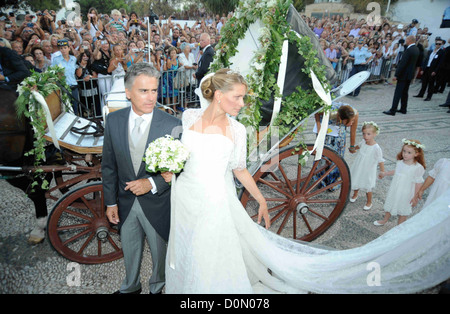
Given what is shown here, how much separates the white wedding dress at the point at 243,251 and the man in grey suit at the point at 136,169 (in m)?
0.14

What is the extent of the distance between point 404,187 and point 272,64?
2.28 meters

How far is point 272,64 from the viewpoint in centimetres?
280

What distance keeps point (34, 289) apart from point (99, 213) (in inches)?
35.0

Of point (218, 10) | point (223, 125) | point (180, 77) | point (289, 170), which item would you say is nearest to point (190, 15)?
point (218, 10)

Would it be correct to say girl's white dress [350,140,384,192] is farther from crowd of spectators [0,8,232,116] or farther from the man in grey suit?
crowd of spectators [0,8,232,116]

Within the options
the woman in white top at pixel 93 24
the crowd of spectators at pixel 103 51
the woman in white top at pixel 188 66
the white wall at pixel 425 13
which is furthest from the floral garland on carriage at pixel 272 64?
the white wall at pixel 425 13

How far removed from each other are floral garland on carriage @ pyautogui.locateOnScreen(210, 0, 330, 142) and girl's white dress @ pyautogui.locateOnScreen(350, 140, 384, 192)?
1.62 meters

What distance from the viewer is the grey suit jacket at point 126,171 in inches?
88.9

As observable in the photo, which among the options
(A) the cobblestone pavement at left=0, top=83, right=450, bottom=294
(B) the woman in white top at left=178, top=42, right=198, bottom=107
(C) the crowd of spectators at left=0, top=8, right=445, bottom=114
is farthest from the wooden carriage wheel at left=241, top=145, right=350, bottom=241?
(B) the woman in white top at left=178, top=42, right=198, bottom=107

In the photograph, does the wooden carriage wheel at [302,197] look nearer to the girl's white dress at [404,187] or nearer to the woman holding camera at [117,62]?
the girl's white dress at [404,187]

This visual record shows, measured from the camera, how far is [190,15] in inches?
1458

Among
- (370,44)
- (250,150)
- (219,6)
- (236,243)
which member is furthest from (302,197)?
(219,6)

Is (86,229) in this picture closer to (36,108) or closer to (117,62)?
(36,108)

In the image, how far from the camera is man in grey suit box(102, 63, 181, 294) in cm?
220
